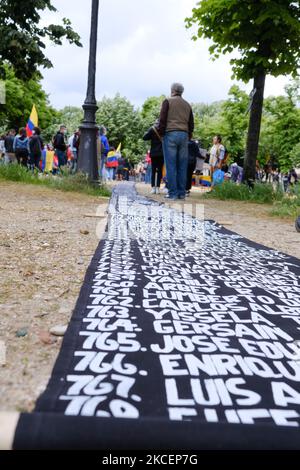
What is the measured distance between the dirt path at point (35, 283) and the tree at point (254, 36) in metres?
5.23

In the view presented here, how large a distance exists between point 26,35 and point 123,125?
38.4m

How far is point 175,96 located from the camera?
722cm

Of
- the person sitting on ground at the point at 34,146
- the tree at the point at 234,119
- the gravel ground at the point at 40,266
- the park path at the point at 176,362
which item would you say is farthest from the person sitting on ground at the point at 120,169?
the park path at the point at 176,362

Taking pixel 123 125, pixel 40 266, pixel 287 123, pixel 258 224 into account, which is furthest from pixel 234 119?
pixel 40 266

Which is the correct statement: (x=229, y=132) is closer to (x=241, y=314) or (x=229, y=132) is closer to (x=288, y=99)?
(x=288, y=99)

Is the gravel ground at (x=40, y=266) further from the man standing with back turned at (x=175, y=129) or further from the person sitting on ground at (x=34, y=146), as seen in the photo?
the person sitting on ground at (x=34, y=146)

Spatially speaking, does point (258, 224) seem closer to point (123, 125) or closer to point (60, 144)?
point (60, 144)

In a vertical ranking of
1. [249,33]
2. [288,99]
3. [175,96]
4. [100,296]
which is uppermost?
[288,99]

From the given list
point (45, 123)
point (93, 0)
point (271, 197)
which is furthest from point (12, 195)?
point (45, 123)

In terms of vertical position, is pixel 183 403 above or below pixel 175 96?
below

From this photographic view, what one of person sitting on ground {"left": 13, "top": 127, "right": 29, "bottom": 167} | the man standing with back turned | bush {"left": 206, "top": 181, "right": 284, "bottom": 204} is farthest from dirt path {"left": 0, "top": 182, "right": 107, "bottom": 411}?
person sitting on ground {"left": 13, "top": 127, "right": 29, "bottom": 167}

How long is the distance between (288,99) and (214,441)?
35.3 metres

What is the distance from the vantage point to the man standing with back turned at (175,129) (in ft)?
23.4

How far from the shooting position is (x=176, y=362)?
1.39m
